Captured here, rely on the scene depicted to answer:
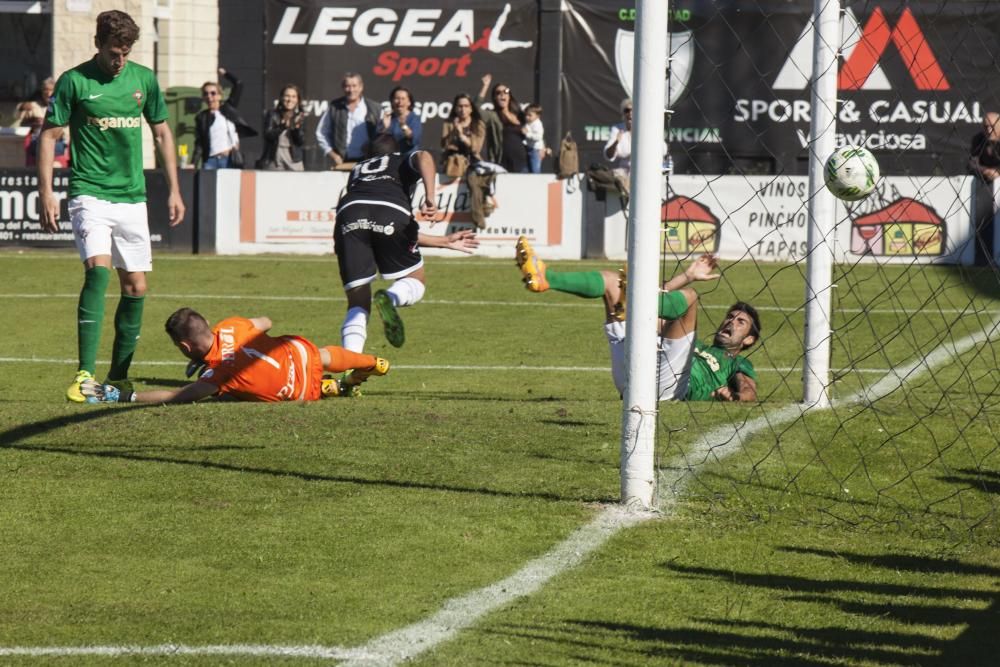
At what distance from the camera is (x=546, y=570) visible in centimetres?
567

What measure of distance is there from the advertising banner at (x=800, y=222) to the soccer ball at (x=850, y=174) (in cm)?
1226

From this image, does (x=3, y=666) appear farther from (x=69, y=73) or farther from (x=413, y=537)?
(x=69, y=73)

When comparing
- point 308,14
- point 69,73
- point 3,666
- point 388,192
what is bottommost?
point 3,666

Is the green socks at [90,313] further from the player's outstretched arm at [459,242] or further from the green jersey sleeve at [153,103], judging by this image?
the player's outstretched arm at [459,242]

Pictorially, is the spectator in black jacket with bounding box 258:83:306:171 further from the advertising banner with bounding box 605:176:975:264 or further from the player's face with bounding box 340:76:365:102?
the advertising banner with bounding box 605:176:975:264

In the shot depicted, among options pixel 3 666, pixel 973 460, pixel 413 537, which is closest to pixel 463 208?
pixel 973 460

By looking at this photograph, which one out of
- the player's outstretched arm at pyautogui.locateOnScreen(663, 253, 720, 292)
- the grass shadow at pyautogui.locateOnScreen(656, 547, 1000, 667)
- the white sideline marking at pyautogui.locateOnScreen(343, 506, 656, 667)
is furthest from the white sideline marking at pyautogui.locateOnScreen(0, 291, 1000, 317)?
the grass shadow at pyautogui.locateOnScreen(656, 547, 1000, 667)

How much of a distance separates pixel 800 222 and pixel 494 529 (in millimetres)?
15752

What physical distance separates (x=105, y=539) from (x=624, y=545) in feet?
6.66

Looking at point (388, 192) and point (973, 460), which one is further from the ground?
point (388, 192)

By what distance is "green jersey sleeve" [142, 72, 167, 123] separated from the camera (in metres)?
9.80

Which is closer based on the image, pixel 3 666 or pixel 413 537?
pixel 3 666

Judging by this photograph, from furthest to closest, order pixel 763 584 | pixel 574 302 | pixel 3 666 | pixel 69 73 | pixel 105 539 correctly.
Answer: pixel 574 302, pixel 69 73, pixel 105 539, pixel 763 584, pixel 3 666

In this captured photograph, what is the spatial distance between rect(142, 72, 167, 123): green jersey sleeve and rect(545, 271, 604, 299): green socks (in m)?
2.99
